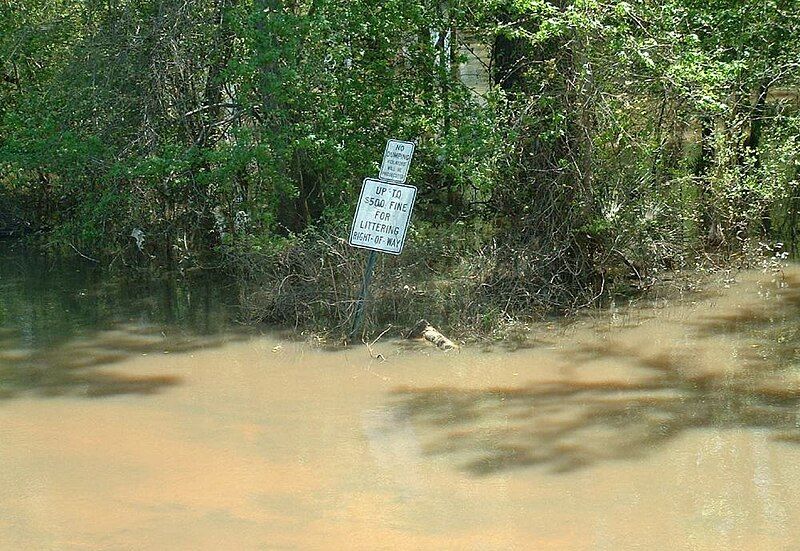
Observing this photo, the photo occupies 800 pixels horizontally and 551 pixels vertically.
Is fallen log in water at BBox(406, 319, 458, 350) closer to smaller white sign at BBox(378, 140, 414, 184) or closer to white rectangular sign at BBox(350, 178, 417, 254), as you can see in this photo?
white rectangular sign at BBox(350, 178, 417, 254)

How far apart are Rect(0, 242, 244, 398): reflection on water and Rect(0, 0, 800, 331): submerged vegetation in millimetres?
680

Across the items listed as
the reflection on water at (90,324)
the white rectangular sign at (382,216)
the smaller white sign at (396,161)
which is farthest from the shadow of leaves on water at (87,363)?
the smaller white sign at (396,161)

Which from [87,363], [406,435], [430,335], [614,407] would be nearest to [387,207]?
[430,335]

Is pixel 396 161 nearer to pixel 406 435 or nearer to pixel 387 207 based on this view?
pixel 387 207

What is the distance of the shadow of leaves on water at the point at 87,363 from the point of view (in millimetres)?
10906

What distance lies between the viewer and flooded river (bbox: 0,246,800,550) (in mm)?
7504

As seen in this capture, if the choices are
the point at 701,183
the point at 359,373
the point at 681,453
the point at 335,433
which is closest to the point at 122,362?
the point at 359,373

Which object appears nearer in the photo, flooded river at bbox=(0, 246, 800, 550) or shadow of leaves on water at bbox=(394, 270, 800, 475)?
flooded river at bbox=(0, 246, 800, 550)

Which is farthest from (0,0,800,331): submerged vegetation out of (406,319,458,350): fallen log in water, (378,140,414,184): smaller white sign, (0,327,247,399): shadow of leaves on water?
(0,327,247,399): shadow of leaves on water

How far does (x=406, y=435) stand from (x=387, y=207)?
3211 millimetres

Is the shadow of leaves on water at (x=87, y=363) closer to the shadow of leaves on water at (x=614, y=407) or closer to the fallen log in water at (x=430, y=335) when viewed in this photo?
the fallen log in water at (x=430, y=335)

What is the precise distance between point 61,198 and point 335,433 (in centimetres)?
968

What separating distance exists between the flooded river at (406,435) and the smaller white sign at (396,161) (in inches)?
73.6

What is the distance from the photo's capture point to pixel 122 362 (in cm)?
1184
